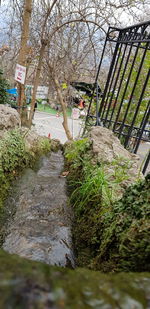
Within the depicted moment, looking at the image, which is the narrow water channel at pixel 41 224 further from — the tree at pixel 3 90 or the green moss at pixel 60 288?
the tree at pixel 3 90

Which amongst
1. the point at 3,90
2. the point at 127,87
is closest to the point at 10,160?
the point at 127,87

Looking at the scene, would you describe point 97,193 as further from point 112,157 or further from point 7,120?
point 7,120

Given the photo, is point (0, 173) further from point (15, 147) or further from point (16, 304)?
point (16, 304)

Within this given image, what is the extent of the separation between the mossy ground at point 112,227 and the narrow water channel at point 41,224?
0.14 meters

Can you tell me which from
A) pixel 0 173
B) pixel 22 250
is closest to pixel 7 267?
pixel 22 250

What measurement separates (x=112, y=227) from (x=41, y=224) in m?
0.94

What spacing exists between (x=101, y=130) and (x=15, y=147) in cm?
154

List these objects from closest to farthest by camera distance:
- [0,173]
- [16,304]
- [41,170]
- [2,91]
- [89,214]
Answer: [16,304] → [89,214] → [0,173] → [41,170] → [2,91]

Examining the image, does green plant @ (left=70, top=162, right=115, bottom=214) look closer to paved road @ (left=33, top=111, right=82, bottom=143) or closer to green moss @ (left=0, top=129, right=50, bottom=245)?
green moss @ (left=0, top=129, right=50, bottom=245)

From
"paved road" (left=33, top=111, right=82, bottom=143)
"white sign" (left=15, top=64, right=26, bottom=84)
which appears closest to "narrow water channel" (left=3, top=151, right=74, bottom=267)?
"white sign" (left=15, top=64, right=26, bottom=84)

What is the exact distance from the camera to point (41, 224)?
92.1 inches

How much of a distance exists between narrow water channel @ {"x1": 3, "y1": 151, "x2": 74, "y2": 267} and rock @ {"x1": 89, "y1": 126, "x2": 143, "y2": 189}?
2.31 ft

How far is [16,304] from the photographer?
0.64 m

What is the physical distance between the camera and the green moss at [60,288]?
26.2 inches
